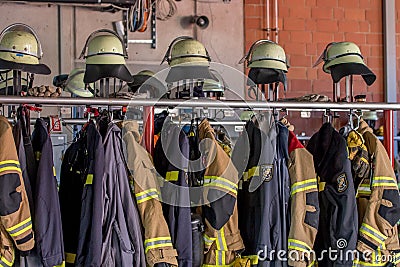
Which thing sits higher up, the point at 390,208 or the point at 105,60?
the point at 105,60

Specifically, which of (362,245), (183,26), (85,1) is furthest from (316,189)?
(183,26)

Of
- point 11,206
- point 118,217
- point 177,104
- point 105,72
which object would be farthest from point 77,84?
point 11,206

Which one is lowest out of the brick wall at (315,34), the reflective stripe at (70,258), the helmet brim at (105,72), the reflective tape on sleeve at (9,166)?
the reflective stripe at (70,258)

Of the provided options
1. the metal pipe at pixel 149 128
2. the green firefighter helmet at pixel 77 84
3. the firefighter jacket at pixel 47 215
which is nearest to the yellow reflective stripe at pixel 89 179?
the firefighter jacket at pixel 47 215

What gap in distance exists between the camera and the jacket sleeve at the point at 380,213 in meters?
3.02

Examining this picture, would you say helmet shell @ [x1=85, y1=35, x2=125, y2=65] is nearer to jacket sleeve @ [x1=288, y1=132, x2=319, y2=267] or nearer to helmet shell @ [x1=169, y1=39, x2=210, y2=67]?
helmet shell @ [x1=169, y1=39, x2=210, y2=67]

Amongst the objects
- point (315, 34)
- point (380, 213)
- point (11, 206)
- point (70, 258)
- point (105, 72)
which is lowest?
point (70, 258)

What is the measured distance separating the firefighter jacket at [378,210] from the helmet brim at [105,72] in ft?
4.34

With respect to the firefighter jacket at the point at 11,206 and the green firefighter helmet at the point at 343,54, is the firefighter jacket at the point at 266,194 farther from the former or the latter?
the firefighter jacket at the point at 11,206

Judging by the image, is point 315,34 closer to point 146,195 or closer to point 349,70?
point 349,70

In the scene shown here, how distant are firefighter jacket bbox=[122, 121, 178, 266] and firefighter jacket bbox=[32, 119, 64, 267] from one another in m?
0.37

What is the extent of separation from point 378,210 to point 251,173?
661 millimetres

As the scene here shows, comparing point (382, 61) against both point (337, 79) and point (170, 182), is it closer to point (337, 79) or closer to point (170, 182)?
point (337, 79)

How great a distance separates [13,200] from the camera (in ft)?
8.37
